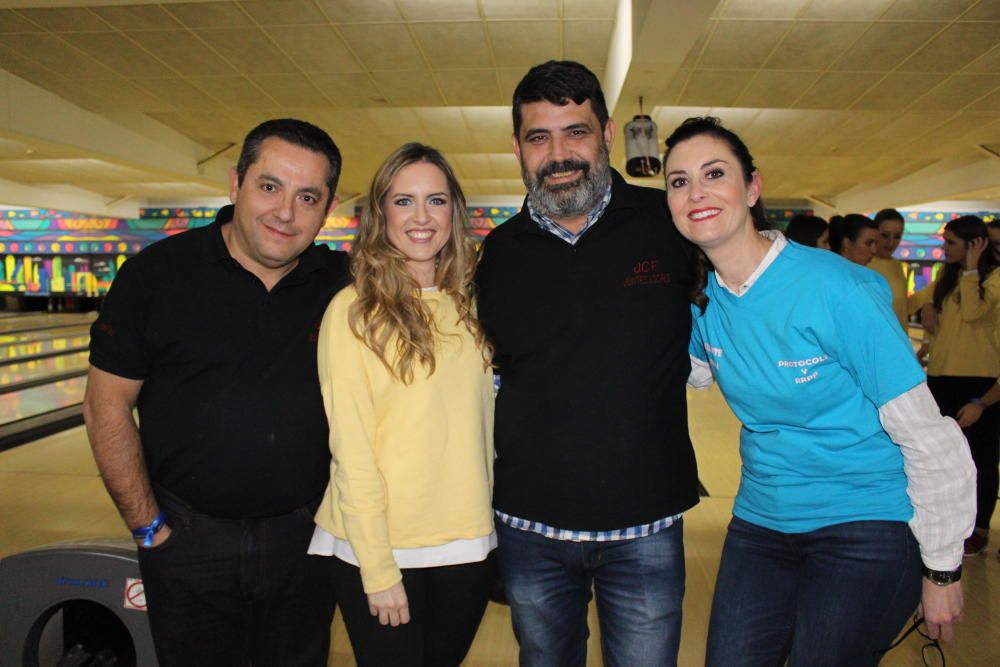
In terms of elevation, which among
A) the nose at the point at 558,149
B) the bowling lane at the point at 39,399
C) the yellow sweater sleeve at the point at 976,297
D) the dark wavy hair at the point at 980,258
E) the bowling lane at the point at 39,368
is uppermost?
the nose at the point at 558,149

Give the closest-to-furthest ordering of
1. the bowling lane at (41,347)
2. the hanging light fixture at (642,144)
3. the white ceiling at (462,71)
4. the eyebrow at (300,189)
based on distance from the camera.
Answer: the eyebrow at (300,189) → the white ceiling at (462,71) → the hanging light fixture at (642,144) → the bowling lane at (41,347)

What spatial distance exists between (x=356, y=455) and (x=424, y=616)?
350 mm

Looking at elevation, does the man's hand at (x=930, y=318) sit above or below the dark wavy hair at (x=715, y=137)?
below

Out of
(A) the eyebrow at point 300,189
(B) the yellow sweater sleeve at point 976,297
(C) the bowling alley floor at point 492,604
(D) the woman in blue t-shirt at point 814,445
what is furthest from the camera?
(B) the yellow sweater sleeve at point 976,297

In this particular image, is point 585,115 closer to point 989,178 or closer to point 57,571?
point 57,571

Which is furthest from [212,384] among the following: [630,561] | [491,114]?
[491,114]

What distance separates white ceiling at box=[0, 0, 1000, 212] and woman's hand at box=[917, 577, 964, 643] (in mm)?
3691

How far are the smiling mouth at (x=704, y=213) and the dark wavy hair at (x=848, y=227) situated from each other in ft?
7.52

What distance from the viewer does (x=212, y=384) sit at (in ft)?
4.37

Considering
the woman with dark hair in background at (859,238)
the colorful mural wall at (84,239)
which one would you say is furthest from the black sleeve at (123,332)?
the colorful mural wall at (84,239)

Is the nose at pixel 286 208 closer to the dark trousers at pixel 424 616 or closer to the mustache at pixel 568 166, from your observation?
the mustache at pixel 568 166

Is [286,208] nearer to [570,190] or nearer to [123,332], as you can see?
[123,332]

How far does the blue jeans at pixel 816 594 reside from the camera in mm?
1113

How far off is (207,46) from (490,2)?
96.6 inches
